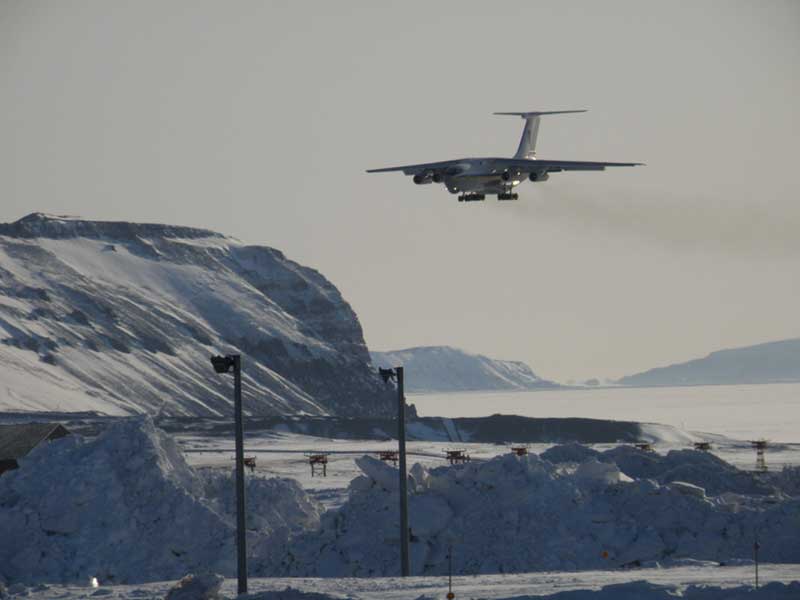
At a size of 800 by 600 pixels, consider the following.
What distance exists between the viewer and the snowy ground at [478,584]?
43812 mm

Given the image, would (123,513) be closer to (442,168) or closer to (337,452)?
(442,168)

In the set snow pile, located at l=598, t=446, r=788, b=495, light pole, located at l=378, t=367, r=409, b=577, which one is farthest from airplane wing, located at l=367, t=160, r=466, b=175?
light pole, located at l=378, t=367, r=409, b=577

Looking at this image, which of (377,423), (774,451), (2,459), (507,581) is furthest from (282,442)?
(507,581)

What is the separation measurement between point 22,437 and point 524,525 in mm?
32252

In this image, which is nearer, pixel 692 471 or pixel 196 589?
pixel 196 589

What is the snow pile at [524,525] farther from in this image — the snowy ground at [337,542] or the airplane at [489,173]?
the airplane at [489,173]

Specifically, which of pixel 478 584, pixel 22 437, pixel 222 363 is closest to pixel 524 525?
pixel 478 584

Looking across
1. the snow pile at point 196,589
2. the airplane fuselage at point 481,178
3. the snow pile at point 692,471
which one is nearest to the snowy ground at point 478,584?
the snow pile at point 196,589

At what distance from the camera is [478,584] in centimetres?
4712

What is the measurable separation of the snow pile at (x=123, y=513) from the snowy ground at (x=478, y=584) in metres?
9.78

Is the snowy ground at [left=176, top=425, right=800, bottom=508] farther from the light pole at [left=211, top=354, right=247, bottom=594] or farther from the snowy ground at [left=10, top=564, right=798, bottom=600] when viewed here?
the light pole at [left=211, top=354, right=247, bottom=594]

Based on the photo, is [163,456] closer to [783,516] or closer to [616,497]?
[616,497]

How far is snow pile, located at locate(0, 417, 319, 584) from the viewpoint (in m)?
59.1

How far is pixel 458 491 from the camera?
64688 millimetres
